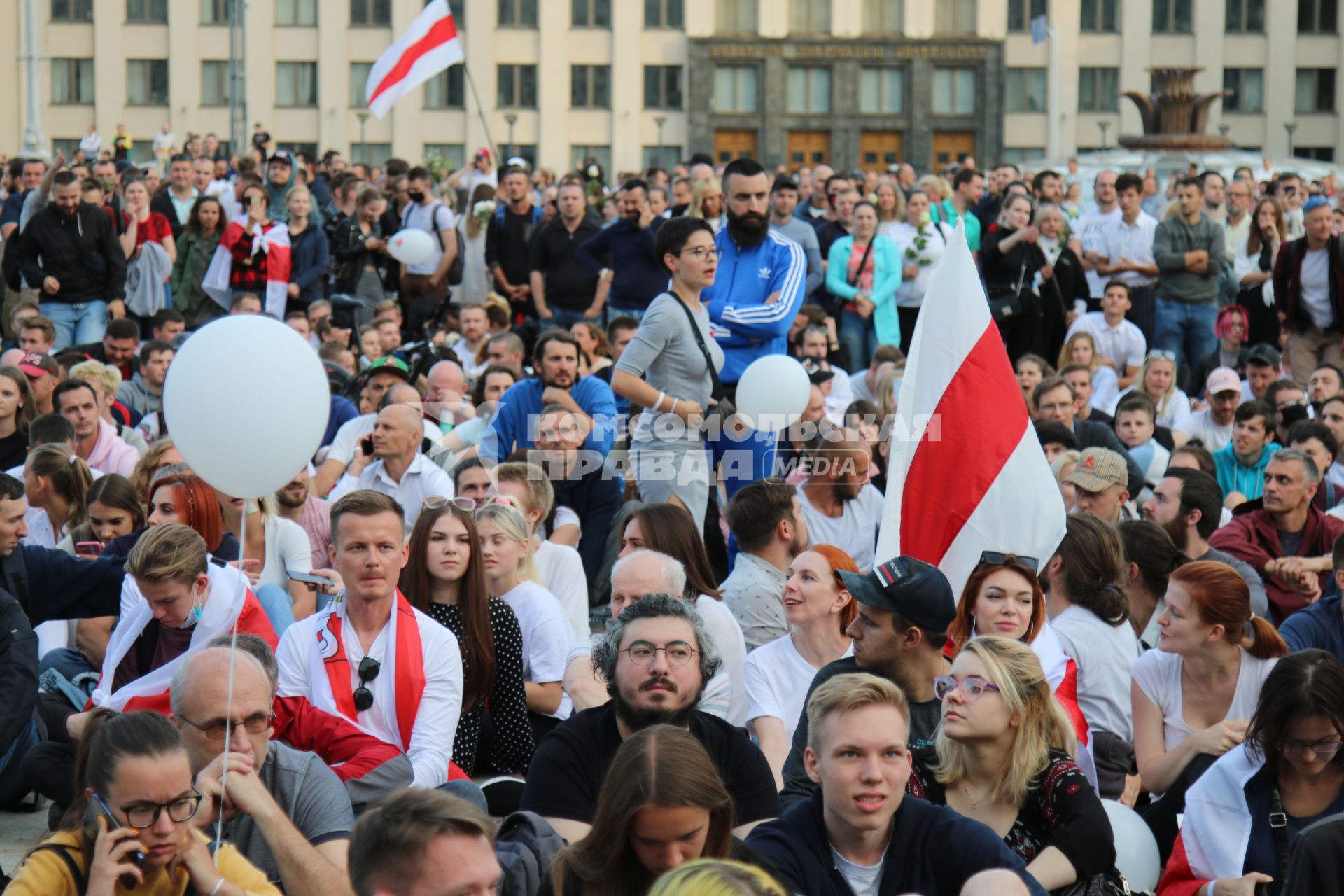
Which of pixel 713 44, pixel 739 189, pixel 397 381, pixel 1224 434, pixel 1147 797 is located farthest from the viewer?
pixel 713 44

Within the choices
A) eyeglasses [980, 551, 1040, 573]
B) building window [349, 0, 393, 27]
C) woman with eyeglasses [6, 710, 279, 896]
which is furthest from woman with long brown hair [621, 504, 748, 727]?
building window [349, 0, 393, 27]

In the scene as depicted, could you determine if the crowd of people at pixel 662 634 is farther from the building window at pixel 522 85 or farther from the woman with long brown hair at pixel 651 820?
the building window at pixel 522 85

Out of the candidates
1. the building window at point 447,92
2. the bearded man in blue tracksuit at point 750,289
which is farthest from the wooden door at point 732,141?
the bearded man in blue tracksuit at point 750,289

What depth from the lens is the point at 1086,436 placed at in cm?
1066

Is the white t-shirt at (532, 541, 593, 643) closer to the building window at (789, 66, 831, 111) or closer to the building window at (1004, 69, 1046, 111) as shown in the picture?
the building window at (789, 66, 831, 111)

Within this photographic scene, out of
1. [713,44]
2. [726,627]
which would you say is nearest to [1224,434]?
[726,627]

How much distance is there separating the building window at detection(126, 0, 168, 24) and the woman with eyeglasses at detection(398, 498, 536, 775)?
195 feet

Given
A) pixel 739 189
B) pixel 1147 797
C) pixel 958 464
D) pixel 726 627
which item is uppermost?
pixel 739 189

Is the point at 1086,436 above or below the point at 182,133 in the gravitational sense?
below

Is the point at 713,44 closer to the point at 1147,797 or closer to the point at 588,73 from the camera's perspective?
the point at 588,73

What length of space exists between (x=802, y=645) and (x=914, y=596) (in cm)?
114

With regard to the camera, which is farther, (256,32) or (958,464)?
(256,32)

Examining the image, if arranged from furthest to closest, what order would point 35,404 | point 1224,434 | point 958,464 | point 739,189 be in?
point 1224,434 < point 35,404 < point 739,189 < point 958,464

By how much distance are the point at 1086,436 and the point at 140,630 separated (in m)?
6.35
